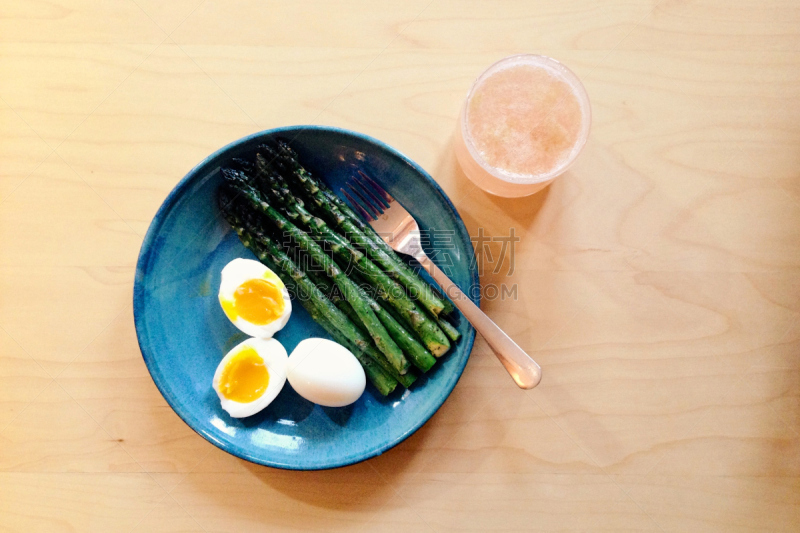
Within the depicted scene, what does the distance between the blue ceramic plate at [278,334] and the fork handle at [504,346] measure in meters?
0.06

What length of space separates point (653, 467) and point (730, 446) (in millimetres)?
277

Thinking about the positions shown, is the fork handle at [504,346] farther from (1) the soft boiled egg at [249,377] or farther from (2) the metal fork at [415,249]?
(1) the soft boiled egg at [249,377]

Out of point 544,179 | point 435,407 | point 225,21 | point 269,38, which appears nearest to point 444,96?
point 544,179

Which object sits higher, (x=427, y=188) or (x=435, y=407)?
(x=427, y=188)

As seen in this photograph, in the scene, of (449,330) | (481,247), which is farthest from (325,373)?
(481,247)

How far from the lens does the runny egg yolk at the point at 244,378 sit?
1.52 meters

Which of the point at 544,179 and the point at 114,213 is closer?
the point at 544,179

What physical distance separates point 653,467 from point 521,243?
90 cm

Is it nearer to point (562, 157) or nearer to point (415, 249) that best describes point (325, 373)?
point (415, 249)

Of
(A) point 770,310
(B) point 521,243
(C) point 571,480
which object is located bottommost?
(C) point 571,480

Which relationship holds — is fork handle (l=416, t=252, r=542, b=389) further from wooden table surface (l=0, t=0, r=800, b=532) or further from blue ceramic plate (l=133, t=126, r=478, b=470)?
wooden table surface (l=0, t=0, r=800, b=532)

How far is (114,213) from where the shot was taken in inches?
64.4

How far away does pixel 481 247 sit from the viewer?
5.30 feet

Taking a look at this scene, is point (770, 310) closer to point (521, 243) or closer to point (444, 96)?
point (521, 243)
